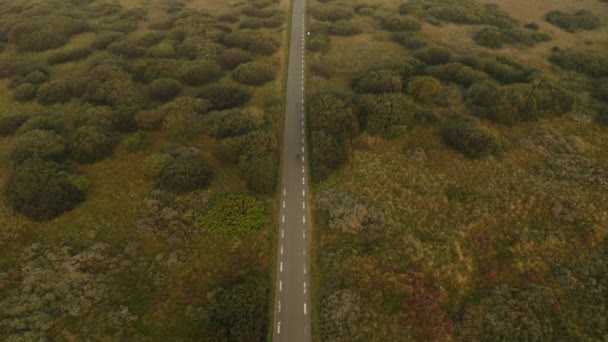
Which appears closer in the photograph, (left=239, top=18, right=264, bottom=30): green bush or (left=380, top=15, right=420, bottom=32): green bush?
(left=380, top=15, right=420, bottom=32): green bush

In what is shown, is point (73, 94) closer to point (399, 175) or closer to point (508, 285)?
point (399, 175)

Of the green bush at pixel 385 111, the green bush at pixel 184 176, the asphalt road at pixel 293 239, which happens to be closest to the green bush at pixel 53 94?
the green bush at pixel 184 176

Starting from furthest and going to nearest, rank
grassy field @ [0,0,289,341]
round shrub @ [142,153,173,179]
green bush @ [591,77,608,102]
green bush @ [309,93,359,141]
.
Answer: green bush @ [591,77,608,102], green bush @ [309,93,359,141], round shrub @ [142,153,173,179], grassy field @ [0,0,289,341]

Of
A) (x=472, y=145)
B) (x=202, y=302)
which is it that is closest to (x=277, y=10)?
(x=472, y=145)

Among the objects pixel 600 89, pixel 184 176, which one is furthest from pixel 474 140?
pixel 184 176

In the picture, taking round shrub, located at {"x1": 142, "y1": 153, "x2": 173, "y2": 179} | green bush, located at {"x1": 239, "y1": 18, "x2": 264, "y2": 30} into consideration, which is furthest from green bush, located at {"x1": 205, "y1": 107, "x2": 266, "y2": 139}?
green bush, located at {"x1": 239, "y1": 18, "x2": 264, "y2": 30}

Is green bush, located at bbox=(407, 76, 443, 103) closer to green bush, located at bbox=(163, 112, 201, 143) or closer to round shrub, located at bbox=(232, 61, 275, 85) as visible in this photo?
round shrub, located at bbox=(232, 61, 275, 85)
